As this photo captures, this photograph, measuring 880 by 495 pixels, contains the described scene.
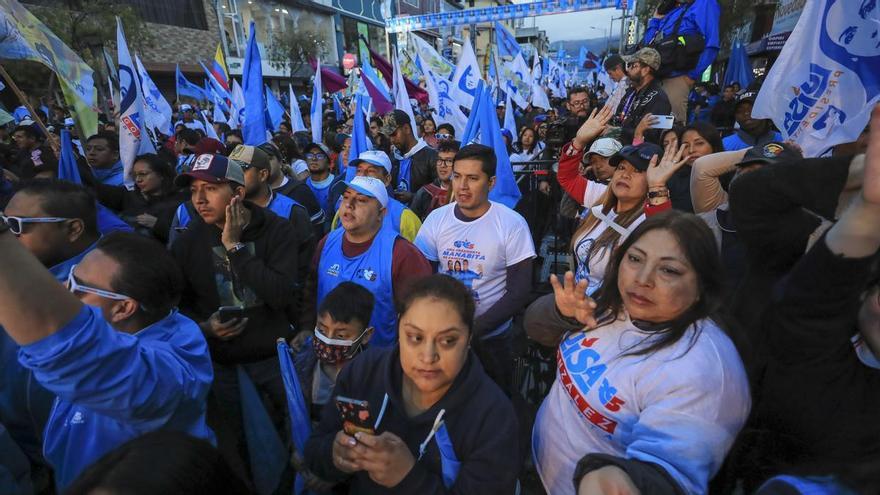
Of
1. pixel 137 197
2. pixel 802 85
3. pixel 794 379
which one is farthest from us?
pixel 137 197

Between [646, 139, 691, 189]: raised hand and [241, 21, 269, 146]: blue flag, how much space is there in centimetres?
460

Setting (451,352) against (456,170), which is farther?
(456,170)

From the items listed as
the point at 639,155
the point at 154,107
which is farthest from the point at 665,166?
the point at 154,107

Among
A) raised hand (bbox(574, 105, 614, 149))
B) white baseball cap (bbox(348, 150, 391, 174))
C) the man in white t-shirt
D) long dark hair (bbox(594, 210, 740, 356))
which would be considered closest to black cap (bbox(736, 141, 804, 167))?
long dark hair (bbox(594, 210, 740, 356))

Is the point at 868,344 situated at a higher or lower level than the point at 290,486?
higher

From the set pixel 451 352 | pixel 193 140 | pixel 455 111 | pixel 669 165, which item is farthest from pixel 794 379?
pixel 193 140

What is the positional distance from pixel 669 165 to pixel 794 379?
5.42 ft

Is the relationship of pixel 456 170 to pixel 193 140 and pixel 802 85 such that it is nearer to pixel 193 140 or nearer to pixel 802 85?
pixel 802 85

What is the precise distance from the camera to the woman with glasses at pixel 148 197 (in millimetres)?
3895

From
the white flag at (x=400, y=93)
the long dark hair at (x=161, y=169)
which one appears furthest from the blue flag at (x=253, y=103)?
the white flag at (x=400, y=93)

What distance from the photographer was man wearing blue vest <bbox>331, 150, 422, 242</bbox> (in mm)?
3543

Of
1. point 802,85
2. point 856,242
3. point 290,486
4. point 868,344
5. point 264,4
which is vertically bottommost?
point 290,486

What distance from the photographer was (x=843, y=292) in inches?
46.2

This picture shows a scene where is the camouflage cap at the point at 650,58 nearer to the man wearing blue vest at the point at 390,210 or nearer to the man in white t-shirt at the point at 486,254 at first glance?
the man in white t-shirt at the point at 486,254
